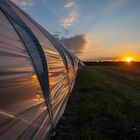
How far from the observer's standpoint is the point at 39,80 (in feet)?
10.4

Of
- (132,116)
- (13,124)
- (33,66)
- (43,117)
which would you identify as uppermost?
(33,66)

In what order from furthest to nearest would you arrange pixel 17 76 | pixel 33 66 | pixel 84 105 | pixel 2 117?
pixel 84 105, pixel 33 66, pixel 17 76, pixel 2 117

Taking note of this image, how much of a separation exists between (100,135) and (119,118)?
1.10 meters

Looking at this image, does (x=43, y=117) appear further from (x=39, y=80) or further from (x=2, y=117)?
(x=2, y=117)

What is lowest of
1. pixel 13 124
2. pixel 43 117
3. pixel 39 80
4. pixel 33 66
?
pixel 43 117

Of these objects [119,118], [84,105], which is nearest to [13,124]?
[119,118]

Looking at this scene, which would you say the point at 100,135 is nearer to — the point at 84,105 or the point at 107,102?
the point at 84,105

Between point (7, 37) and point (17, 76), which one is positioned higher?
point (7, 37)

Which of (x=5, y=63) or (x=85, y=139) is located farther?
(x=85, y=139)

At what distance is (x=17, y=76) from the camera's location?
7.75 feet

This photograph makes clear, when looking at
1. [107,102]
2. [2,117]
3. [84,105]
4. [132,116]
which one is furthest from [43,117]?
[107,102]

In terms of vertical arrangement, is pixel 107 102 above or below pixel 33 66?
below

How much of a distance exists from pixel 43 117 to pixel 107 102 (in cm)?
394

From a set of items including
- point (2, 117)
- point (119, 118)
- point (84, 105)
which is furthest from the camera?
point (84, 105)
